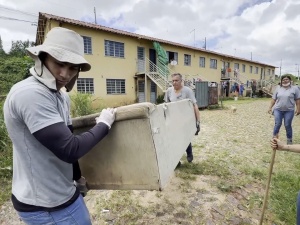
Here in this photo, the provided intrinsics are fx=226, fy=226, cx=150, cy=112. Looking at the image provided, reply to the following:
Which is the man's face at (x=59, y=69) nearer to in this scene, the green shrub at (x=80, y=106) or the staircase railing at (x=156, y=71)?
the green shrub at (x=80, y=106)

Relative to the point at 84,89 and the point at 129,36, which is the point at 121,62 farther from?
the point at 84,89

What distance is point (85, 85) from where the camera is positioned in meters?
15.2

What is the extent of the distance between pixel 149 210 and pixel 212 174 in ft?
5.23

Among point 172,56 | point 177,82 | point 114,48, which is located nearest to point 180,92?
point 177,82

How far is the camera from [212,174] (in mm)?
4121

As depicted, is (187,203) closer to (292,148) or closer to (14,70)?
(292,148)

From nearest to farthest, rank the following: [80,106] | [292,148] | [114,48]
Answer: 1. [292,148]
2. [80,106]
3. [114,48]

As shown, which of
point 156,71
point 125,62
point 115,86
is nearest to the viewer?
point 115,86

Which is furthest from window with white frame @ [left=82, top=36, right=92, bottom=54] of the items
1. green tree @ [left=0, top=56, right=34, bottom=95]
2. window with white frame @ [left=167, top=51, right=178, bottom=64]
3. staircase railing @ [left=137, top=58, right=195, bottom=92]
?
window with white frame @ [left=167, top=51, right=178, bottom=64]

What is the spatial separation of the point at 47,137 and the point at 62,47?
0.51 m

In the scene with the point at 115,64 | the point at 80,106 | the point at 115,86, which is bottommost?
the point at 80,106

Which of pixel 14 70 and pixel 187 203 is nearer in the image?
pixel 187 203

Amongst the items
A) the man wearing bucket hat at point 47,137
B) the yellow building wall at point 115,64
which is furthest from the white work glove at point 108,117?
the yellow building wall at point 115,64

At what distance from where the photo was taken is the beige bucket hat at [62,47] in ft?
3.96
